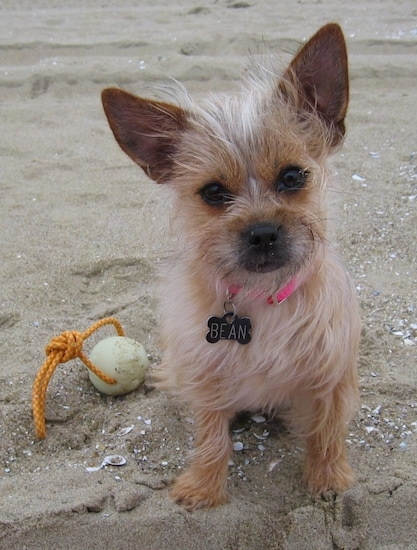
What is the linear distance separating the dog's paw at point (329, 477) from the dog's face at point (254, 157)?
65cm

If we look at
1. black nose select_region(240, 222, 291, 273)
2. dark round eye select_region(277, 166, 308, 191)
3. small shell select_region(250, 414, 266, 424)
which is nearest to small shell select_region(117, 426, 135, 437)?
small shell select_region(250, 414, 266, 424)

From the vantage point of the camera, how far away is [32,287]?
3203 millimetres

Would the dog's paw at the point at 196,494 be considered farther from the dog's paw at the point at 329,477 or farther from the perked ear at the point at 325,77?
the perked ear at the point at 325,77

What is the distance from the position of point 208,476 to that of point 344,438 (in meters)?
0.50

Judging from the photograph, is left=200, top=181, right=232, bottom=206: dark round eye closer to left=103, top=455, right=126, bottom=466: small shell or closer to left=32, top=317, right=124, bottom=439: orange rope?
left=32, top=317, right=124, bottom=439: orange rope

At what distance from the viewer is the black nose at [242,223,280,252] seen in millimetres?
1896

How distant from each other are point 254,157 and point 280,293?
1.37 feet

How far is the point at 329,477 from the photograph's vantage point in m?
2.21

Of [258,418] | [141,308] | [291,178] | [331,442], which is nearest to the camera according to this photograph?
[291,178]

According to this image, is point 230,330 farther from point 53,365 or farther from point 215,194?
point 53,365

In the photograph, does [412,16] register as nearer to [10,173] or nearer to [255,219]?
[10,173]

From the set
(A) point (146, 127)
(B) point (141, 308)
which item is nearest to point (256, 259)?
(A) point (146, 127)

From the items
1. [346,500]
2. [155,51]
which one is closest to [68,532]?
[346,500]

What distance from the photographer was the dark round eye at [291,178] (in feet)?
6.62
